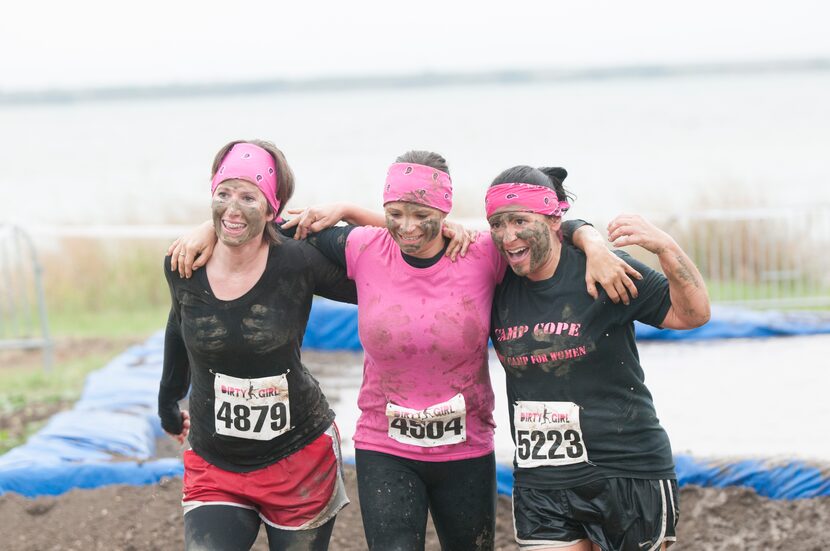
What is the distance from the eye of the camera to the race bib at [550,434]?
340 centimetres

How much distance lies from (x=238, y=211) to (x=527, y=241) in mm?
997

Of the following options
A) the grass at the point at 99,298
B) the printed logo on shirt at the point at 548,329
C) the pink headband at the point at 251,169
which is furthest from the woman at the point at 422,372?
the grass at the point at 99,298

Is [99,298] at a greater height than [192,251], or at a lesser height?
lesser

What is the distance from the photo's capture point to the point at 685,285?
11.0ft

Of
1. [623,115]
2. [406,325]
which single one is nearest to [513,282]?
[406,325]

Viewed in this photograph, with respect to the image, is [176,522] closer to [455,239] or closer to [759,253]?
[455,239]

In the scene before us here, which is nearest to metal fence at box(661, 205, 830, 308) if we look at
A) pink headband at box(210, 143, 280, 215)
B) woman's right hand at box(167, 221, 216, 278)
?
pink headband at box(210, 143, 280, 215)

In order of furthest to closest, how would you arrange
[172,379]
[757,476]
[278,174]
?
[757,476], [172,379], [278,174]

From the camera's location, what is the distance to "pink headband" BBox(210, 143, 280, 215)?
359cm

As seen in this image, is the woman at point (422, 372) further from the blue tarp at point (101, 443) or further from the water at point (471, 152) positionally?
the water at point (471, 152)

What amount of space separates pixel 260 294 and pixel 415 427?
71cm

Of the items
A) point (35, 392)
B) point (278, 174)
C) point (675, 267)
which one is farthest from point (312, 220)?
point (35, 392)

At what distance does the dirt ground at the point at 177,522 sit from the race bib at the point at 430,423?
1.55m

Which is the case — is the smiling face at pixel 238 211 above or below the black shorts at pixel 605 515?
above
